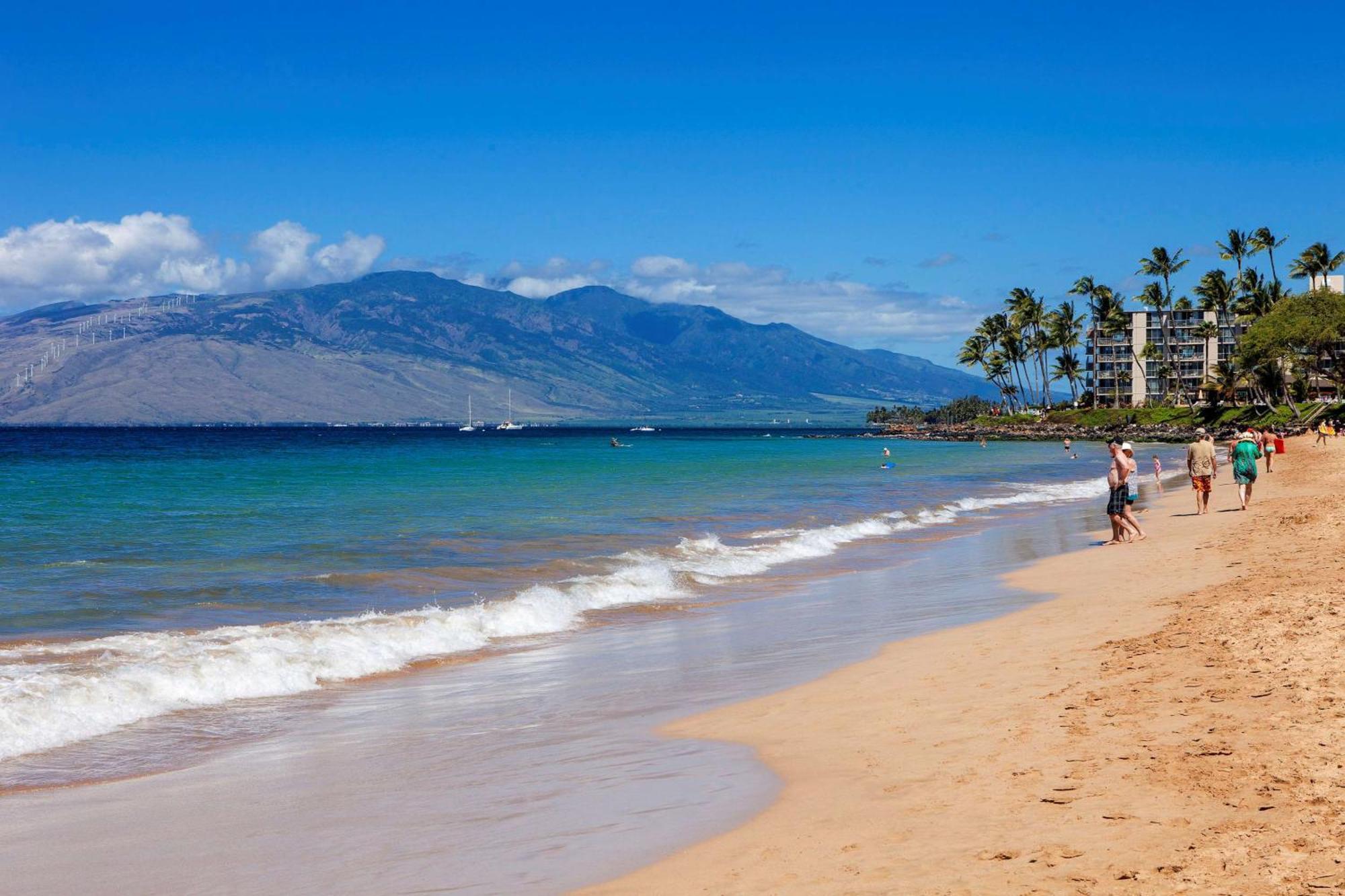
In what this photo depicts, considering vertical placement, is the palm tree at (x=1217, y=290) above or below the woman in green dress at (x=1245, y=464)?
above

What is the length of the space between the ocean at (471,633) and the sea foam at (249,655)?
0.15 ft

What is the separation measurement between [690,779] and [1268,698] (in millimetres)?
3895

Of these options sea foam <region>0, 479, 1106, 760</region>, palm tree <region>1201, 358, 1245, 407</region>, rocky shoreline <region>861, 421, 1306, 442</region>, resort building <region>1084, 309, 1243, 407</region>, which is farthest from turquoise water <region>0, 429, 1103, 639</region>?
resort building <region>1084, 309, 1243, 407</region>

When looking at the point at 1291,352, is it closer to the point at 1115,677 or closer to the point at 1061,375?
the point at 1061,375

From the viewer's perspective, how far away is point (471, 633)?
49.1ft

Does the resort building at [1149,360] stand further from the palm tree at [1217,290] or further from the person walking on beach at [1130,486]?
the person walking on beach at [1130,486]

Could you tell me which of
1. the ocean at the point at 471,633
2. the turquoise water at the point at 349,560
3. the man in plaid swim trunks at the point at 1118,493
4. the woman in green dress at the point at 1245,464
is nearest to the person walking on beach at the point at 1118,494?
the man in plaid swim trunks at the point at 1118,493

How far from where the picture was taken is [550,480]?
181 ft

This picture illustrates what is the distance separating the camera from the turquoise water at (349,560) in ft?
38.6

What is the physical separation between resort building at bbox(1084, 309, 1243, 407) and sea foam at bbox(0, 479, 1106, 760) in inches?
5539

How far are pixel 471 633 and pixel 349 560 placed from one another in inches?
347

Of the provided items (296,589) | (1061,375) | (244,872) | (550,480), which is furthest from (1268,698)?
(1061,375)

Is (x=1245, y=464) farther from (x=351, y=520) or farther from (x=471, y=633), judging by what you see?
(x=351, y=520)

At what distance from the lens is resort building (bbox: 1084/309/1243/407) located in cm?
14962
